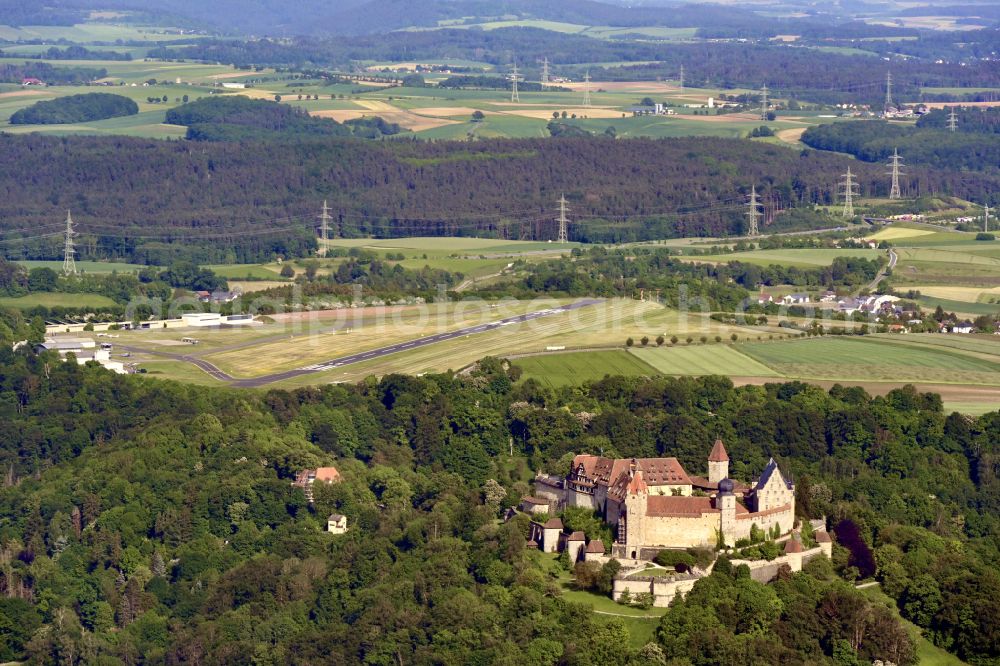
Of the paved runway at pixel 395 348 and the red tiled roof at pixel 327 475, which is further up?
the paved runway at pixel 395 348

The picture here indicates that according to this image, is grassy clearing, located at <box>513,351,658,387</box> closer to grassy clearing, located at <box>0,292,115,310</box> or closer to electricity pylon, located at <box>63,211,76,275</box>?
grassy clearing, located at <box>0,292,115,310</box>

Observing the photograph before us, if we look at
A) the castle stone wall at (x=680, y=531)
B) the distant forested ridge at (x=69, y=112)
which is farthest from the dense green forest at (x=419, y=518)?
the distant forested ridge at (x=69, y=112)

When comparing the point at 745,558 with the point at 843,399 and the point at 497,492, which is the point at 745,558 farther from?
the point at 843,399

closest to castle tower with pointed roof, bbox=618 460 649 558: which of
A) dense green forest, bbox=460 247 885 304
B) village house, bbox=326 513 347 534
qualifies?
village house, bbox=326 513 347 534

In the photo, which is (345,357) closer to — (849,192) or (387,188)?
(849,192)

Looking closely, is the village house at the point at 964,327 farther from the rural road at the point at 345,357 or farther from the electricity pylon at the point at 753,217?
the electricity pylon at the point at 753,217

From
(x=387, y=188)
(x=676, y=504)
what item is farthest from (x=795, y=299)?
(x=387, y=188)
